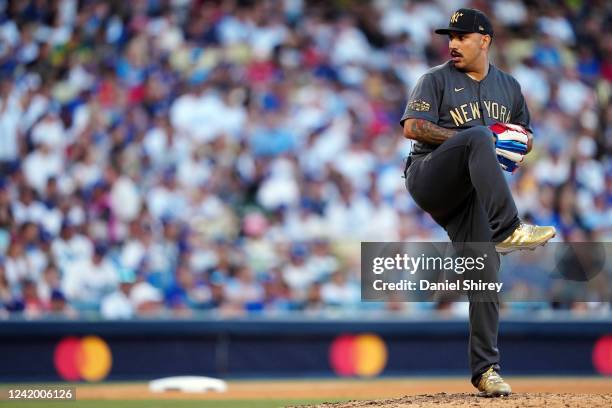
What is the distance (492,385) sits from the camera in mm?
5500

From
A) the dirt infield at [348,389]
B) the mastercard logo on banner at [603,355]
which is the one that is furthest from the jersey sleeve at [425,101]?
the mastercard logo on banner at [603,355]

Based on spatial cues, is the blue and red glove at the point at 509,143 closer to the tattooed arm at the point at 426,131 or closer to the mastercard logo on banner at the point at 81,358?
the tattooed arm at the point at 426,131

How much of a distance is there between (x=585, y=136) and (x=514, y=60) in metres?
1.62

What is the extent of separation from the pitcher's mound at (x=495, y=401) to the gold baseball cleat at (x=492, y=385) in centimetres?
4

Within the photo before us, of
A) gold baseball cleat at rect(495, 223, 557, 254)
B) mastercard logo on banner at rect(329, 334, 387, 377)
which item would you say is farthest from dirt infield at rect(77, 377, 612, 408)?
gold baseball cleat at rect(495, 223, 557, 254)

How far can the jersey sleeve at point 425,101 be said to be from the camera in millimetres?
5406

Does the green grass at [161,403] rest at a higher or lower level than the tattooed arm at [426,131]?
lower

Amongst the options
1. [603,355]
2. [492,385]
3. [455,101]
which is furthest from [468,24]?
[603,355]

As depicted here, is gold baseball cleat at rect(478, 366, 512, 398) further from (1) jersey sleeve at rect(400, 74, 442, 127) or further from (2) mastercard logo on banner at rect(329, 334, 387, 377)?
(2) mastercard logo on banner at rect(329, 334, 387, 377)

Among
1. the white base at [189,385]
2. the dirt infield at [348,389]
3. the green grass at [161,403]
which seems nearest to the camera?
the green grass at [161,403]

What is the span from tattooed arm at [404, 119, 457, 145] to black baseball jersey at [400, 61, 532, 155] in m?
0.03

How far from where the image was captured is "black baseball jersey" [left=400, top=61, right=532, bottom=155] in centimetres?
545

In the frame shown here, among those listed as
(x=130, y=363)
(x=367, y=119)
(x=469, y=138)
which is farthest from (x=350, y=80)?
(x=469, y=138)

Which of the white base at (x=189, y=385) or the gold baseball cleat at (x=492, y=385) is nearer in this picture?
the gold baseball cleat at (x=492, y=385)
